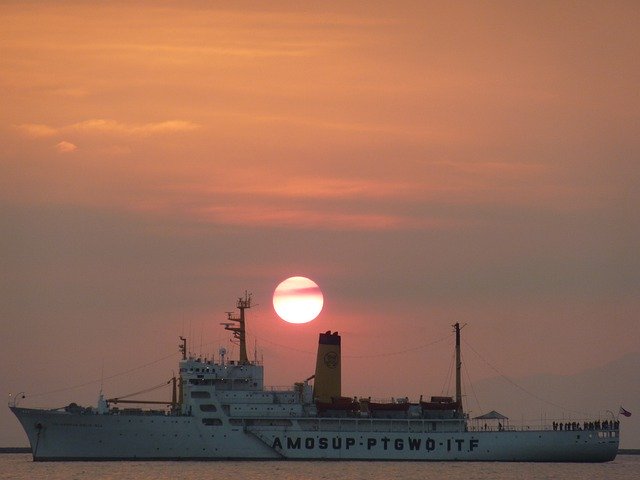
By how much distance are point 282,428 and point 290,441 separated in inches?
48.5

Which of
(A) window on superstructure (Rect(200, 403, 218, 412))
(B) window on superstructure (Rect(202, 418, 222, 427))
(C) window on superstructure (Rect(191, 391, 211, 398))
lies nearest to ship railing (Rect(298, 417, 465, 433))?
(B) window on superstructure (Rect(202, 418, 222, 427))

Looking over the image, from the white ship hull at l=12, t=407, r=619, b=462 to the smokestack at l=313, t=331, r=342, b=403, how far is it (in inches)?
120

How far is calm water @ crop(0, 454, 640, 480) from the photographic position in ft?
310

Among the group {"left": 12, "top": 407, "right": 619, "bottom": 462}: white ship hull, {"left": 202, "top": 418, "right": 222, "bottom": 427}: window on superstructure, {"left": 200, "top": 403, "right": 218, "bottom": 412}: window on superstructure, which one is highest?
{"left": 200, "top": 403, "right": 218, "bottom": 412}: window on superstructure

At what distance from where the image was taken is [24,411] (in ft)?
352

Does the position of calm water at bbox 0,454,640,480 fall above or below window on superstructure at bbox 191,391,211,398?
below

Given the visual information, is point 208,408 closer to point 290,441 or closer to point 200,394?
point 200,394

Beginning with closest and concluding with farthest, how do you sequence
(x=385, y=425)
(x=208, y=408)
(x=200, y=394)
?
(x=208, y=408) → (x=200, y=394) → (x=385, y=425)

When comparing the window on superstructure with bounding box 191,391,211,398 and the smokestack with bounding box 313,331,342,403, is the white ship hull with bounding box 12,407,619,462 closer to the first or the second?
the window on superstructure with bounding box 191,391,211,398

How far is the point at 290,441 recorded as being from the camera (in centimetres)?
10806

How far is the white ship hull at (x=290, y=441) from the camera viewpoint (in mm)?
104875

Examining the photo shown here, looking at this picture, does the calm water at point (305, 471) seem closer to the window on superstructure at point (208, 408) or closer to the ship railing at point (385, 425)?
the ship railing at point (385, 425)

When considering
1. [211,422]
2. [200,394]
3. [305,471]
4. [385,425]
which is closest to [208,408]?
[211,422]

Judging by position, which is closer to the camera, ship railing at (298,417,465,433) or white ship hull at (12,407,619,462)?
white ship hull at (12,407,619,462)
